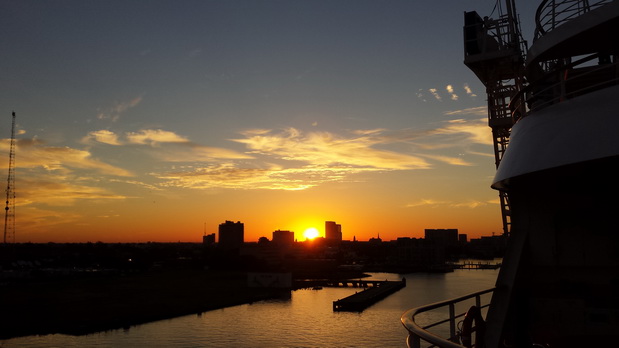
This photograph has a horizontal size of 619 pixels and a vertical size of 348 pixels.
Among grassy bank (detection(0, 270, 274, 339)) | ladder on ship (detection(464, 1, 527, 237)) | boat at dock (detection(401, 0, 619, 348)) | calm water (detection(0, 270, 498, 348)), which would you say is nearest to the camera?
boat at dock (detection(401, 0, 619, 348))

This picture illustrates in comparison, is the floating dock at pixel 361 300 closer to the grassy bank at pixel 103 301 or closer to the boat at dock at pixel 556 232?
the grassy bank at pixel 103 301

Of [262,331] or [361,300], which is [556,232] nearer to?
[262,331]

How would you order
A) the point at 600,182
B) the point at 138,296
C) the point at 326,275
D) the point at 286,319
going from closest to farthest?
the point at 600,182 < the point at 286,319 < the point at 138,296 < the point at 326,275

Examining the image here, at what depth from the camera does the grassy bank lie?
49656 mm

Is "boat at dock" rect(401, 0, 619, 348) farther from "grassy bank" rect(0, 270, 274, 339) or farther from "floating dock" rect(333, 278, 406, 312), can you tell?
"floating dock" rect(333, 278, 406, 312)

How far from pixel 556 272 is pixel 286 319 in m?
51.6

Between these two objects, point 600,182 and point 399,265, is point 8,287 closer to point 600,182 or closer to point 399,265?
point 600,182

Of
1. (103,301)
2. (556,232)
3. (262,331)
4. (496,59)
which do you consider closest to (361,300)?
(262,331)

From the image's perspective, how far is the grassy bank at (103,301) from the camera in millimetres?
49656

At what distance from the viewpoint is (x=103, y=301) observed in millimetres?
65750

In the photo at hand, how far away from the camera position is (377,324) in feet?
172

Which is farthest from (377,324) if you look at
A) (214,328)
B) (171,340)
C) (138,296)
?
(138,296)

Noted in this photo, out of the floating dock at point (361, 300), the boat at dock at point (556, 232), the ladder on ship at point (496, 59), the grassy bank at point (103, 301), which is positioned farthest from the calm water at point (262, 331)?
the boat at dock at point (556, 232)

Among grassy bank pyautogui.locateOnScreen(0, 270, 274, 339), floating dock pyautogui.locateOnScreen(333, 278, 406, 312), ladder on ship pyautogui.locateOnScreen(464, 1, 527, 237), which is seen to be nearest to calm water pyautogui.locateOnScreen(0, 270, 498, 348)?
floating dock pyautogui.locateOnScreen(333, 278, 406, 312)
